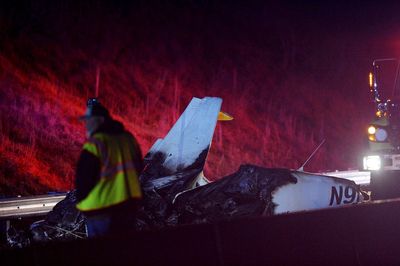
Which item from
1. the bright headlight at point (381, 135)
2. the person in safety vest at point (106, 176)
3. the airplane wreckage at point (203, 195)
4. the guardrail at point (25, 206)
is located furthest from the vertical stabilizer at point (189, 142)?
the bright headlight at point (381, 135)

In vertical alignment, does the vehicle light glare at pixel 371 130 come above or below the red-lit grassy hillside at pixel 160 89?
below

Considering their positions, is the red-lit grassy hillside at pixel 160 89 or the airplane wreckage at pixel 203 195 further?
the red-lit grassy hillside at pixel 160 89

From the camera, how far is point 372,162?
9516 mm

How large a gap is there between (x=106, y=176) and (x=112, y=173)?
0.21ft

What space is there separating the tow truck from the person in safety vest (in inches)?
220

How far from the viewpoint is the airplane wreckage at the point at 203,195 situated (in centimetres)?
724

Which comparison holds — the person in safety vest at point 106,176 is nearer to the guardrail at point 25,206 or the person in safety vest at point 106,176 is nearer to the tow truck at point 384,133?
the guardrail at point 25,206

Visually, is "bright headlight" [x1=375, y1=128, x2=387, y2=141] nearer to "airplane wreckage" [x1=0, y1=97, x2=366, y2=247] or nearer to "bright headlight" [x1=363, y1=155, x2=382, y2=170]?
"bright headlight" [x1=363, y1=155, x2=382, y2=170]

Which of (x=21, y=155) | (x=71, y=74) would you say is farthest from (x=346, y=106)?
(x=21, y=155)

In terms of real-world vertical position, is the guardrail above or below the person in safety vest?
below

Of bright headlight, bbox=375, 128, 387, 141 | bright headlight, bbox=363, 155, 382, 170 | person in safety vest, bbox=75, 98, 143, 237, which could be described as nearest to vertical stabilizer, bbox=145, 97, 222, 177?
person in safety vest, bbox=75, 98, 143, 237

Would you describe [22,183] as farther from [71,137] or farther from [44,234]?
[44,234]

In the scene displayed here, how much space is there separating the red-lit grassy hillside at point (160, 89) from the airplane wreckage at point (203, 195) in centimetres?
826

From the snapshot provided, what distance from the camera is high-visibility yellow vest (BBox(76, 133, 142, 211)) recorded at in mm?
4926
